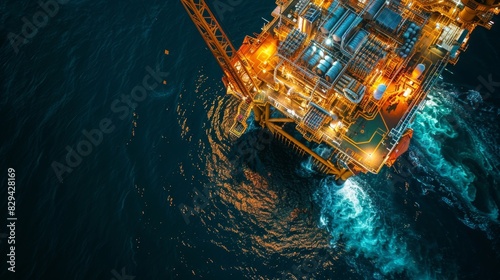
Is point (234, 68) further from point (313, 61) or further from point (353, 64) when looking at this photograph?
point (353, 64)

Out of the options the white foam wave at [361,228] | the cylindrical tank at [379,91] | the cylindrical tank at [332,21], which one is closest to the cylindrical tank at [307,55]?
the cylindrical tank at [332,21]

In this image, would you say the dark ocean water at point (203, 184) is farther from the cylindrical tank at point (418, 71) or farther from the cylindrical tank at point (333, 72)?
the cylindrical tank at point (333, 72)

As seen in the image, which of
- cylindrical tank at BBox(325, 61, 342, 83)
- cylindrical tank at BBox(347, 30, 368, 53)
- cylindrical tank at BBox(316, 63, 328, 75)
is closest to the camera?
cylindrical tank at BBox(325, 61, 342, 83)

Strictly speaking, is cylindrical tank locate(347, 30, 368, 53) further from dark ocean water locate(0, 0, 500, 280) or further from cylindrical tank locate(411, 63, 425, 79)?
dark ocean water locate(0, 0, 500, 280)

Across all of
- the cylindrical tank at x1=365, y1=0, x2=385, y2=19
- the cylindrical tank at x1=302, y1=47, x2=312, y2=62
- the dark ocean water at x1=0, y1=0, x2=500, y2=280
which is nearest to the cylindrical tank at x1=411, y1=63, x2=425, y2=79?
the cylindrical tank at x1=365, y1=0, x2=385, y2=19

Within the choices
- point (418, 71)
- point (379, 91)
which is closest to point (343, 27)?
point (379, 91)

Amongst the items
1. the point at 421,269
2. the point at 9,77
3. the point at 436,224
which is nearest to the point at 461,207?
the point at 436,224
